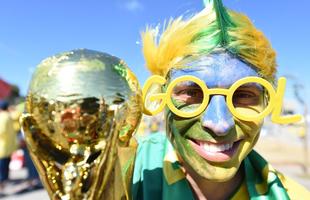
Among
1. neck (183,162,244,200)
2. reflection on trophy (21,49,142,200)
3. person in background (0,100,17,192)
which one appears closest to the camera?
reflection on trophy (21,49,142,200)

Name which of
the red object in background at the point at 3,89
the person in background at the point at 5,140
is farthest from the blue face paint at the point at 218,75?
the red object in background at the point at 3,89

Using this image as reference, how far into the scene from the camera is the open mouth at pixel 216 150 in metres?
0.96

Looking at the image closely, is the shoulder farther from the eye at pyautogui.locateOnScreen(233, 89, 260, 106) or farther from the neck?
the eye at pyautogui.locateOnScreen(233, 89, 260, 106)

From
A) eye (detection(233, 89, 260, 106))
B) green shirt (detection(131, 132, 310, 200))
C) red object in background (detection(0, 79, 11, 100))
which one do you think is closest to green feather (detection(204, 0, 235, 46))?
eye (detection(233, 89, 260, 106))

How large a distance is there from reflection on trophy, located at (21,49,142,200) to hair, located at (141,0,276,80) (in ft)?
1.39

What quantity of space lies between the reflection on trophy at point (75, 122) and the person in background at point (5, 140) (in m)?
4.18

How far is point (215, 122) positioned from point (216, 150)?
0.08 meters

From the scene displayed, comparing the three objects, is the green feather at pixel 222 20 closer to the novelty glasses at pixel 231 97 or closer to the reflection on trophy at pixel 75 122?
the novelty glasses at pixel 231 97

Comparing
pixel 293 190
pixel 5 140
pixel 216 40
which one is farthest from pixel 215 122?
pixel 5 140

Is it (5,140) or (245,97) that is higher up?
(245,97)

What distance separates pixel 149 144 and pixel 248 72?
431mm

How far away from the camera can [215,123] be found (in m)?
0.93

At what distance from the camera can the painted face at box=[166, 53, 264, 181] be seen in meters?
0.94

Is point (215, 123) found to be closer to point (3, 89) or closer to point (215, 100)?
point (215, 100)
